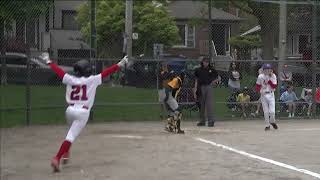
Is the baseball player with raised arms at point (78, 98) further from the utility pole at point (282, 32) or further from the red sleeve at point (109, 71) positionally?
the utility pole at point (282, 32)

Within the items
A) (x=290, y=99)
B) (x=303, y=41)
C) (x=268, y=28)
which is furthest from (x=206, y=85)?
(x=303, y=41)

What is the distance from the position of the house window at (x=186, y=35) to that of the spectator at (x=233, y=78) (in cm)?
141

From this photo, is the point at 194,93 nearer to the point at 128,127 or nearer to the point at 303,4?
the point at 128,127

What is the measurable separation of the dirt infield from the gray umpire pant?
43 centimetres

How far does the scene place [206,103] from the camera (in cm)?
1677

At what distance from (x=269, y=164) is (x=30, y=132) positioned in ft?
21.0

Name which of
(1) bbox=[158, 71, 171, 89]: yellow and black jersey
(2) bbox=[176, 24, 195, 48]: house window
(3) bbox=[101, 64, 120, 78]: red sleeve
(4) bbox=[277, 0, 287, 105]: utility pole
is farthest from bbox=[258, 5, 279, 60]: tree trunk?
(3) bbox=[101, 64, 120, 78]: red sleeve

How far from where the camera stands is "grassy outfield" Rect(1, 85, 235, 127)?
53.6 feet

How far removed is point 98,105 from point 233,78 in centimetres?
419

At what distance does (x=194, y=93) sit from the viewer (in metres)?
17.6

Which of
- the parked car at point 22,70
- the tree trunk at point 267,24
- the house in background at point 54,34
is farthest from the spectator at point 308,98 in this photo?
the parked car at point 22,70

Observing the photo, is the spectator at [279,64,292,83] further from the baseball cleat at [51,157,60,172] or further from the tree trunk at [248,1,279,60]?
the baseball cleat at [51,157,60,172]

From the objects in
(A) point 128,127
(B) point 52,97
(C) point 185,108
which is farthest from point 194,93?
Result: (B) point 52,97

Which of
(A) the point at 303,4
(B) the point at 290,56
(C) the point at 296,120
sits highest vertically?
(A) the point at 303,4
